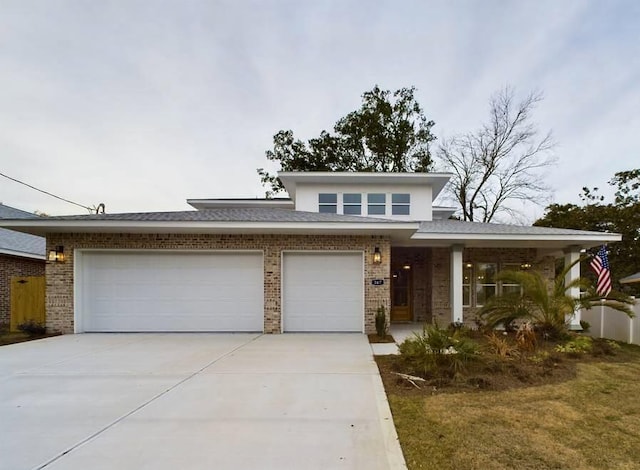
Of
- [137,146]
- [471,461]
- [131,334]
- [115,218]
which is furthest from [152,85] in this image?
[471,461]

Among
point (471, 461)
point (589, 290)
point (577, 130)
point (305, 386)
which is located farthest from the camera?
point (577, 130)

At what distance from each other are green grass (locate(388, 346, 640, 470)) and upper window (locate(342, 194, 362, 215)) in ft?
31.3

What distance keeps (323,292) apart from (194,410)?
598 centimetres

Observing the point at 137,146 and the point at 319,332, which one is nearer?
the point at 319,332

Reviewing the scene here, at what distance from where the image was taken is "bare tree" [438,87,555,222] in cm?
2286

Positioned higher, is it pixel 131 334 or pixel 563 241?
pixel 563 241

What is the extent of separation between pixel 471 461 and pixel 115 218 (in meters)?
9.30

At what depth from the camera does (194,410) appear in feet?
13.8

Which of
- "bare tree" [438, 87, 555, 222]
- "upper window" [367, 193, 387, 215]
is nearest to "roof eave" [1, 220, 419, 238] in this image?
"upper window" [367, 193, 387, 215]

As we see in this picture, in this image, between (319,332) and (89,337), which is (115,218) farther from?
(319,332)

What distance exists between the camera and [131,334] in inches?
383

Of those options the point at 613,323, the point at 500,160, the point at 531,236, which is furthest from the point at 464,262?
the point at 500,160

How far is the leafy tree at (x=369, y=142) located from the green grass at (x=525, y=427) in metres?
23.9

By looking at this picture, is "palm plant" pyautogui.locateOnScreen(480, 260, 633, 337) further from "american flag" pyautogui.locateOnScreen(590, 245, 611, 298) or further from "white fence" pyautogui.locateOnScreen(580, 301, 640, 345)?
"american flag" pyautogui.locateOnScreen(590, 245, 611, 298)
